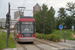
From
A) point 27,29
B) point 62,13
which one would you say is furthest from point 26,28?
point 62,13

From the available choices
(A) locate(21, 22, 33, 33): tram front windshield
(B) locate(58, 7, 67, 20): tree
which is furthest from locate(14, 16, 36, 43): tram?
(B) locate(58, 7, 67, 20): tree

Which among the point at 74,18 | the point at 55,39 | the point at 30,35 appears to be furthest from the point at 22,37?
the point at 74,18

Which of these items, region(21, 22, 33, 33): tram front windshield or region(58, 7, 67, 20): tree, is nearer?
region(21, 22, 33, 33): tram front windshield

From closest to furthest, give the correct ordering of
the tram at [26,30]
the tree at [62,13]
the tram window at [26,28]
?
the tram at [26,30]
the tram window at [26,28]
the tree at [62,13]

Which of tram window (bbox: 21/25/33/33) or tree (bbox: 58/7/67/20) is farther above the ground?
tree (bbox: 58/7/67/20)

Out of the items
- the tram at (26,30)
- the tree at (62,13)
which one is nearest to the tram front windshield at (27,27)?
the tram at (26,30)

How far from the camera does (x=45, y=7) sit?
61688 millimetres

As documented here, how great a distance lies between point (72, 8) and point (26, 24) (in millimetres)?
72518

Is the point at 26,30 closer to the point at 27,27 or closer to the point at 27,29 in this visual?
the point at 27,29

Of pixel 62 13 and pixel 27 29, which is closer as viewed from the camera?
pixel 27 29

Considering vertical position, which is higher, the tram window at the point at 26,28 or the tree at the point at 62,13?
the tree at the point at 62,13

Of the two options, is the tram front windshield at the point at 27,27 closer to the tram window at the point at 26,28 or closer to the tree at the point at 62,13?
the tram window at the point at 26,28

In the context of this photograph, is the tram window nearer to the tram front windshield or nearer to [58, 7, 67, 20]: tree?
the tram front windshield

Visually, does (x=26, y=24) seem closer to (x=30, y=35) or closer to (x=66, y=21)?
(x=30, y=35)
